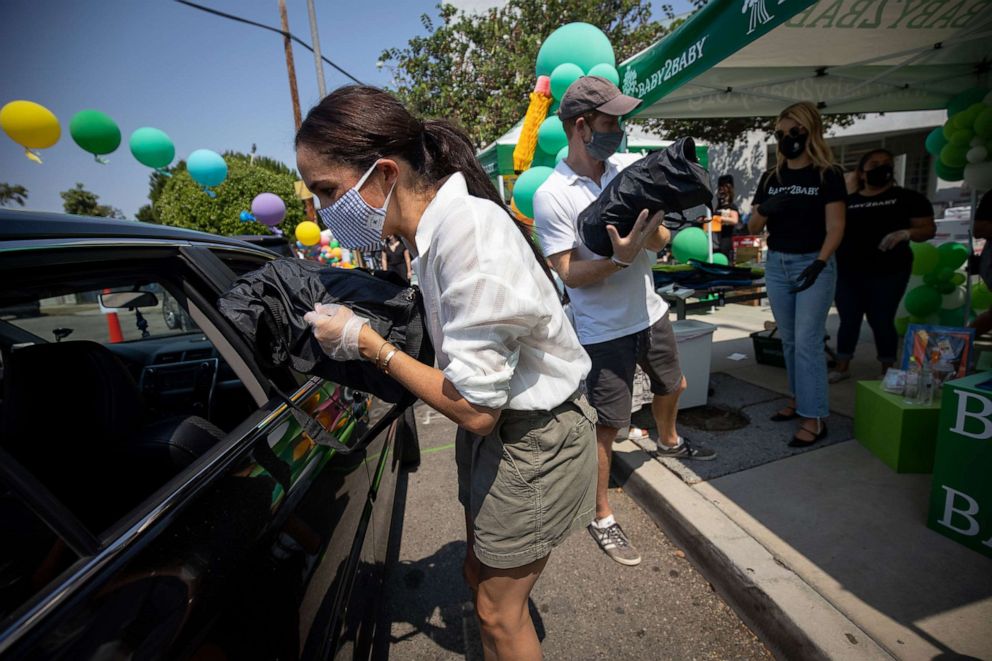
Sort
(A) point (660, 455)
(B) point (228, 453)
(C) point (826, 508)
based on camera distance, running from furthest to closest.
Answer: (A) point (660, 455) < (C) point (826, 508) < (B) point (228, 453)

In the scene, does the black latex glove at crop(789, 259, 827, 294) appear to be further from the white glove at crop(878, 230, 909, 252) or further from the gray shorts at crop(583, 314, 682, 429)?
the white glove at crop(878, 230, 909, 252)

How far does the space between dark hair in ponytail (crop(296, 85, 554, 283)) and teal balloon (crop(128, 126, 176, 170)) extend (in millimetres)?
6893

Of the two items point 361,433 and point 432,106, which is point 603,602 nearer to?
point 361,433

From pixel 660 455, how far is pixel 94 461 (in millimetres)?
2679

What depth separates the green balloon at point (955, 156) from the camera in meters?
3.52

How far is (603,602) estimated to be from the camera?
6.85 ft

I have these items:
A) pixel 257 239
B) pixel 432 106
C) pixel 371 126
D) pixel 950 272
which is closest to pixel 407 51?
pixel 432 106

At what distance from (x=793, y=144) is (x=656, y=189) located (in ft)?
5.56

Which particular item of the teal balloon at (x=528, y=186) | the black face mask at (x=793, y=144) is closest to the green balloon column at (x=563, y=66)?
the teal balloon at (x=528, y=186)

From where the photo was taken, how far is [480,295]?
37.3 inches

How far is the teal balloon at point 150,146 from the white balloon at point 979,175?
27.6ft

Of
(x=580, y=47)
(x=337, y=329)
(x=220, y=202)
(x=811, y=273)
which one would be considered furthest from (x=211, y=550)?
(x=220, y=202)

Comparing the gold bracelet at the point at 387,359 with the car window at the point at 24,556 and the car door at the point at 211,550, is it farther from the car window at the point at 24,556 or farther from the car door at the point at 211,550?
the car window at the point at 24,556

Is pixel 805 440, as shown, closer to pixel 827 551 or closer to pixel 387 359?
pixel 827 551
